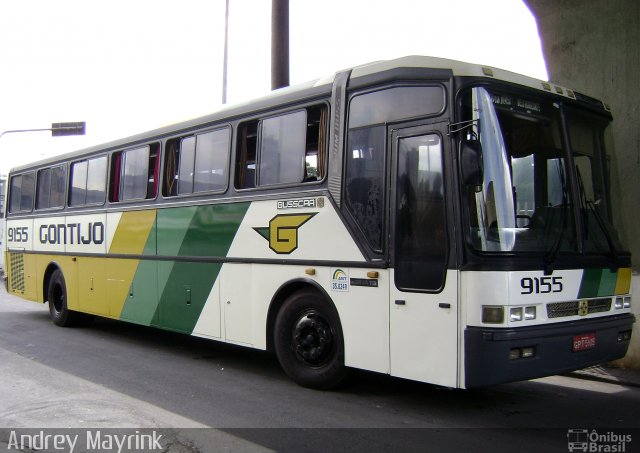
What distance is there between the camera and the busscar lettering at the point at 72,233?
10.6 m

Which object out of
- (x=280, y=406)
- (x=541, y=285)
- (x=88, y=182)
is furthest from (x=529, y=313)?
(x=88, y=182)

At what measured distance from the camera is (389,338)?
18.8 feet

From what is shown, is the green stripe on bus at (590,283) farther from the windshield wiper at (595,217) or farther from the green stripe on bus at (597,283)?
the windshield wiper at (595,217)

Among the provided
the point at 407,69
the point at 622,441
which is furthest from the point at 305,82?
the point at 622,441

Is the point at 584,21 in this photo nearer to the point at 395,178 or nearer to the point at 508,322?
the point at 395,178

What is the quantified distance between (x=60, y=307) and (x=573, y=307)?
9865mm

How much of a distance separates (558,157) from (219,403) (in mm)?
4144

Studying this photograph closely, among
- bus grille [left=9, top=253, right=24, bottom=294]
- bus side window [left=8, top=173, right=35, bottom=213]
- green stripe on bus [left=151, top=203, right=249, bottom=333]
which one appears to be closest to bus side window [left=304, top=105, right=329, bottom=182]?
green stripe on bus [left=151, top=203, right=249, bottom=333]

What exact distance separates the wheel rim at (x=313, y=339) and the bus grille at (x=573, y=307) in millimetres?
2254

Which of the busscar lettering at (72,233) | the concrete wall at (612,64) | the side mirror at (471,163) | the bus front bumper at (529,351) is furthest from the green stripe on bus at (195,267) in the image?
the concrete wall at (612,64)

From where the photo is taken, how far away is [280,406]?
6207 millimetres

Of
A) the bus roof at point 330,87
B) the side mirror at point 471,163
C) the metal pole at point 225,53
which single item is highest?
the metal pole at point 225,53

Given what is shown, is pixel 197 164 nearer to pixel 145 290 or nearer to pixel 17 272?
pixel 145 290
